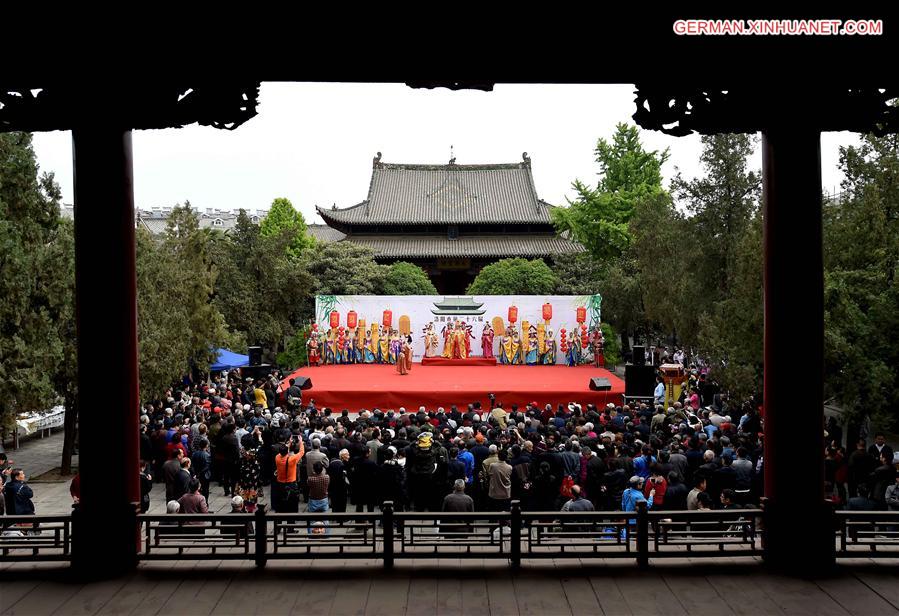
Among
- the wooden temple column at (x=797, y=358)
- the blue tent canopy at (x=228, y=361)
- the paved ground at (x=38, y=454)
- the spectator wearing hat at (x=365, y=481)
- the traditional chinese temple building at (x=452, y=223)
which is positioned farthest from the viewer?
the traditional chinese temple building at (x=452, y=223)

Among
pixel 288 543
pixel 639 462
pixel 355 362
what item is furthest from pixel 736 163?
pixel 288 543

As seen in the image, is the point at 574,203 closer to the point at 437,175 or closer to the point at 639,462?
the point at 437,175

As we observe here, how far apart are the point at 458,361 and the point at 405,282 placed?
5771 mm

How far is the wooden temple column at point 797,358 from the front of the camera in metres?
5.02

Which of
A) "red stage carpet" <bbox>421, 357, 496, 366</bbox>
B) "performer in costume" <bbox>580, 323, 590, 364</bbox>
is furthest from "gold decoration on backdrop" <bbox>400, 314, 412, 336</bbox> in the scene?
"performer in costume" <bbox>580, 323, 590, 364</bbox>

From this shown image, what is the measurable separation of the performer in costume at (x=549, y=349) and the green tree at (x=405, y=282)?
251 inches

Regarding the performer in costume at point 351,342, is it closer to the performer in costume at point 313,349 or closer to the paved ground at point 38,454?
the performer in costume at point 313,349

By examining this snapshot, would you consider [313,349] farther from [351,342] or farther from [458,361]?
[458,361]

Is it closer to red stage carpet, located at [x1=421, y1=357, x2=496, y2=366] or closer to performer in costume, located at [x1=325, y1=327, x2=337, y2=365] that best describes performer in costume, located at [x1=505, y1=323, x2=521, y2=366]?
red stage carpet, located at [x1=421, y1=357, x2=496, y2=366]

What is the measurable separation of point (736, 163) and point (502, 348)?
1017 cm

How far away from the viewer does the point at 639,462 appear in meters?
9.38

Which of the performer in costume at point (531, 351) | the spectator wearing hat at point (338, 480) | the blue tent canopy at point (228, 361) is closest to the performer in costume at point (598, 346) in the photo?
the performer in costume at point (531, 351)

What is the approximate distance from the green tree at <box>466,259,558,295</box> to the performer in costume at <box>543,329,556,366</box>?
4.47 metres

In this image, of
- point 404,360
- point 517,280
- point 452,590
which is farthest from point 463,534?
point 517,280
